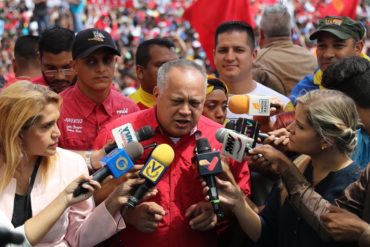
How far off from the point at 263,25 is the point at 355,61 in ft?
10.2

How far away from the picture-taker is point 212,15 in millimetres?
8992

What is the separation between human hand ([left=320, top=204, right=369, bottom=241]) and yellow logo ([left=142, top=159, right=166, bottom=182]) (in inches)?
35.3

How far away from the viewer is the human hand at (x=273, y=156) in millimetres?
4480

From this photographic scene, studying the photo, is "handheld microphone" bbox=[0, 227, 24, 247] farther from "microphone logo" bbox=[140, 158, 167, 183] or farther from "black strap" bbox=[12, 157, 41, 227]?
"black strap" bbox=[12, 157, 41, 227]

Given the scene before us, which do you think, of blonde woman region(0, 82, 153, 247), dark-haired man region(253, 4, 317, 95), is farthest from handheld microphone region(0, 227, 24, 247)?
dark-haired man region(253, 4, 317, 95)

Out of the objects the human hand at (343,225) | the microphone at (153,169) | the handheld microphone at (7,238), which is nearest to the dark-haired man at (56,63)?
the microphone at (153,169)

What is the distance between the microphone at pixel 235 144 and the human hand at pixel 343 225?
24.0 inches

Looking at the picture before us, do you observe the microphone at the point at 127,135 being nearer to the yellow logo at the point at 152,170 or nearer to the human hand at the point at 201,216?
the yellow logo at the point at 152,170

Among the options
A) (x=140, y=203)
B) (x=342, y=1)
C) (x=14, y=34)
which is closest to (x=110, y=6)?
(x=14, y=34)

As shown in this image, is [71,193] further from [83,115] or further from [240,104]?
[240,104]

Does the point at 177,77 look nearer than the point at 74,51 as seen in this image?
Yes

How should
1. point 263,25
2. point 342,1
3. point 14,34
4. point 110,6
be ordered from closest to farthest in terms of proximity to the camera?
point 263,25
point 342,1
point 14,34
point 110,6

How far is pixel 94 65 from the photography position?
5.93 meters

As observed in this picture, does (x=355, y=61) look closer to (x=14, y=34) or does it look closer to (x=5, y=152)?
(x=5, y=152)
